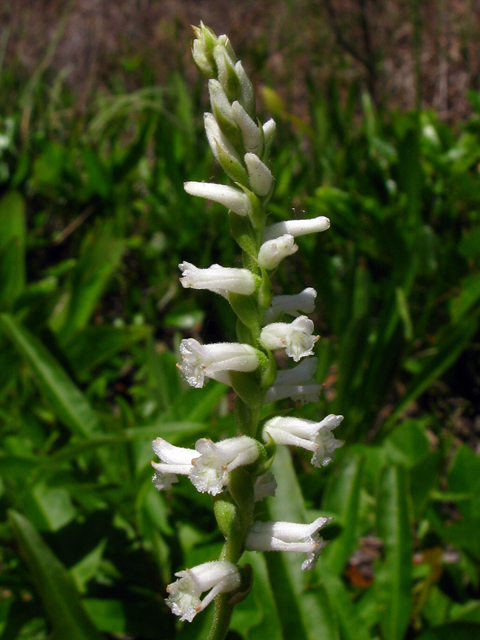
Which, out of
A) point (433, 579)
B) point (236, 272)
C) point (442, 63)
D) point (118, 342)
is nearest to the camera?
point (236, 272)

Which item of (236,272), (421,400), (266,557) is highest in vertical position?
(236,272)

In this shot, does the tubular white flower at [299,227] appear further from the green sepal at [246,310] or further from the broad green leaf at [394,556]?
the broad green leaf at [394,556]

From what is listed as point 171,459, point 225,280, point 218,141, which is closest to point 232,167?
point 218,141

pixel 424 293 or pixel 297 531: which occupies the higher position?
pixel 297 531

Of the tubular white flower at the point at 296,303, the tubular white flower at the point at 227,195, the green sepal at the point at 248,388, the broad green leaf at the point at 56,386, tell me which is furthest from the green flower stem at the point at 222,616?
the broad green leaf at the point at 56,386

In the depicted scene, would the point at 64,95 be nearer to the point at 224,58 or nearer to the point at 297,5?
the point at 297,5

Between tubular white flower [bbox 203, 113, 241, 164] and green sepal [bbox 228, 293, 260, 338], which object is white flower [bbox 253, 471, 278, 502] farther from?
tubular white flower [bbox 203, 113, 241, 164]

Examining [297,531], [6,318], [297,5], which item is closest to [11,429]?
[6,318]
